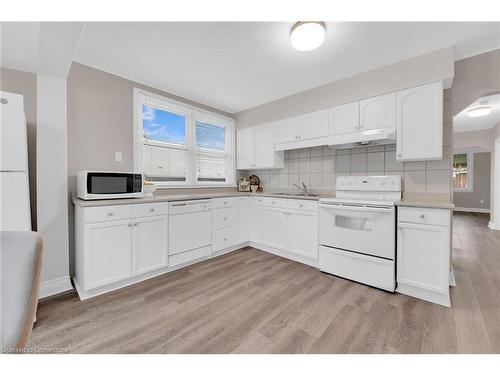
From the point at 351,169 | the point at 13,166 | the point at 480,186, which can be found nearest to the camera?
the point at 13,166

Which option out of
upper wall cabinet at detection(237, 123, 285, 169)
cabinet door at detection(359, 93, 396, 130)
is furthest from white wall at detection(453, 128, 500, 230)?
upper wall cabinet at detection(237, 123, 285, 169)

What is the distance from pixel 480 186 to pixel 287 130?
27.2 feet

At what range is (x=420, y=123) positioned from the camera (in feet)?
7.16

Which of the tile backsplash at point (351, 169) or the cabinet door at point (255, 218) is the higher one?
the tile backsplash at point (351, 169)

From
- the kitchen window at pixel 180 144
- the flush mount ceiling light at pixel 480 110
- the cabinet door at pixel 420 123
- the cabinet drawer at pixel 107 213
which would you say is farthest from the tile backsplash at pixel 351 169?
the flush mount ceiling light at pixel 480 110

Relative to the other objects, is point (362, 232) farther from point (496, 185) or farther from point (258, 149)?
point (496, 185)

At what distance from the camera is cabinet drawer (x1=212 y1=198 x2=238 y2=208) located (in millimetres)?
3031

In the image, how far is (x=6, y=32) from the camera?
1.72 meters

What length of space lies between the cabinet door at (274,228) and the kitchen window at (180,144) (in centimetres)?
112

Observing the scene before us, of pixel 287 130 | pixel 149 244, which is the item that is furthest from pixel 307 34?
pixel 149 244

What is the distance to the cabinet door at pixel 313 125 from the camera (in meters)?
2.87

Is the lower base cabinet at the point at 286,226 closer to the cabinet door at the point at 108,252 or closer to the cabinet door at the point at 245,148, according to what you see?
the cabinet door at the point at 245,148

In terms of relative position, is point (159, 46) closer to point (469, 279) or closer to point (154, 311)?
point (154, 311)

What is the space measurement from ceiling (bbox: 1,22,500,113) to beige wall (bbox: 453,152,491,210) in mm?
7505
